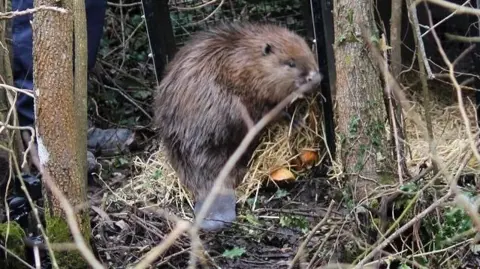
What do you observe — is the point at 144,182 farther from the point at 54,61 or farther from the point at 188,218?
the point at 54,61

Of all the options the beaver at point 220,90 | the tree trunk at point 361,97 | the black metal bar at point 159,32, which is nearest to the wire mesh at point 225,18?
the black metal bar at point 159,32

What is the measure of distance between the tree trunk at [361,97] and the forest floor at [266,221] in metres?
0.10

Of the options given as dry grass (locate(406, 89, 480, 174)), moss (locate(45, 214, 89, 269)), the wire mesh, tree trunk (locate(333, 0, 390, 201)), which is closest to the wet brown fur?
the wire mesh

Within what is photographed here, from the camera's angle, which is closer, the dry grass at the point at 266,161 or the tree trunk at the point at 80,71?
the tree trunk at the point at 80,71

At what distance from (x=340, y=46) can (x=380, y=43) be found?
0.50 feet

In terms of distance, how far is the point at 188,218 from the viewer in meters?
4.56

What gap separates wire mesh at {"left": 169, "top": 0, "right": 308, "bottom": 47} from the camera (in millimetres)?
5164

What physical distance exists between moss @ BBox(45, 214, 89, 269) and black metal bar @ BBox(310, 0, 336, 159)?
4.94 ft

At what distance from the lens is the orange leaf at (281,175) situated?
474 centimetres

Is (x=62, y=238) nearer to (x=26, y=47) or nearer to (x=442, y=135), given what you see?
(x=26, y=47)

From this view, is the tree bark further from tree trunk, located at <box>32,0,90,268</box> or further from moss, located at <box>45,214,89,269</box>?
moss, located at <box>45,214,89,269</box>

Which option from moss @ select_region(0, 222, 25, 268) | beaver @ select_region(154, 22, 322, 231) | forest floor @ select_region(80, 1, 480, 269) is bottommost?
forest floor @ select_region(80, 1, 480, 269)

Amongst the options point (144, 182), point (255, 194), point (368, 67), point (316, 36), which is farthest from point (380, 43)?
point (144, 182)

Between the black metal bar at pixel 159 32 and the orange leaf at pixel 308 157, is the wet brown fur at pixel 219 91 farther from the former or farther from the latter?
the orange leaf at pixel 308 157
